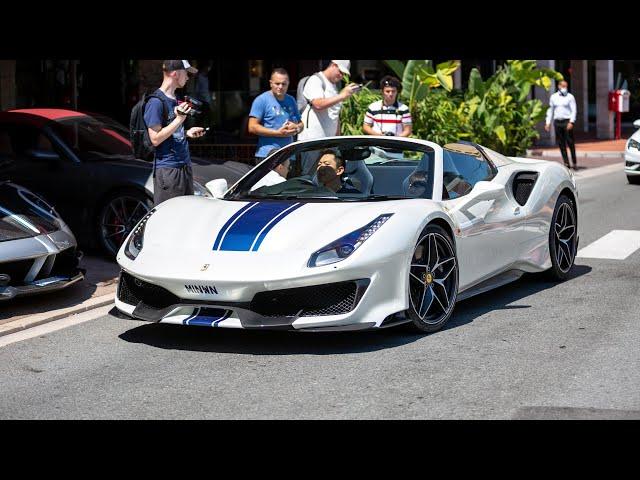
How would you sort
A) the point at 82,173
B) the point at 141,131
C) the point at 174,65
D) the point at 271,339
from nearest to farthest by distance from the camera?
the point at 271,339
the point at 174,65
the point at 141,131
the point at 82,173

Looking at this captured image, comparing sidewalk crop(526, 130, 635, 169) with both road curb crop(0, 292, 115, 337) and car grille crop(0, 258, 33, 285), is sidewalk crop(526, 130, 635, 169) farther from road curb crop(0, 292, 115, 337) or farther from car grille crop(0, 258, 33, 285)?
car grille crop(0, 258, 33, 285)

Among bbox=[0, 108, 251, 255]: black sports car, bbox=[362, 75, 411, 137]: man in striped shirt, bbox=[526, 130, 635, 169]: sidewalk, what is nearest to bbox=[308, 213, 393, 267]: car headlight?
bbox=[0, 108, 251, 255]: black sports car

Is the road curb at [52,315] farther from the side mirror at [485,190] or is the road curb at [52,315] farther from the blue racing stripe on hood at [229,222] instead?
the side mirror at [485,190]

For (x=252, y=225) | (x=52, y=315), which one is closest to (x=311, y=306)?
(x=252, y=225)

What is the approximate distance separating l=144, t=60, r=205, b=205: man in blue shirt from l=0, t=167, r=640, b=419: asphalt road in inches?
55.3

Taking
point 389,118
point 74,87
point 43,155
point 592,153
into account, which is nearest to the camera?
point 43,155

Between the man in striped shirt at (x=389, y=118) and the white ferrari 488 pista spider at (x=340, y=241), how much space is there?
307 centimetres

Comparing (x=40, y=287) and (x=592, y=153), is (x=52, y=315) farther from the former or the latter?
(x=592, y=153)

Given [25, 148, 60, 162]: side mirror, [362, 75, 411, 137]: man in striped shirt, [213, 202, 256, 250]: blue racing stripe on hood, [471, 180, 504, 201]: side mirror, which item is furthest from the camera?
[362, 75, 411, 137]: man in striped shirt

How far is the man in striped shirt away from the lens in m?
12.2

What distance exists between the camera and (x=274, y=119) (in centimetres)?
1102

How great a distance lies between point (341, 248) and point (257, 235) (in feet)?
1.78

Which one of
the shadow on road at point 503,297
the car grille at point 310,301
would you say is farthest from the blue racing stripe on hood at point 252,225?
the shadow on road at point 503,297

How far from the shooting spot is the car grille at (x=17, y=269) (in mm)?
8172
